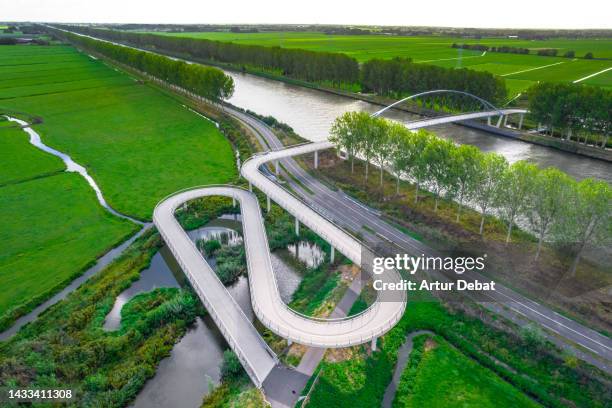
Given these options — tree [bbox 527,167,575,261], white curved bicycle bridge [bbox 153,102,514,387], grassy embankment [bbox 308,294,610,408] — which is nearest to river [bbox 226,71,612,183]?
tree [bbox 527,167,575,261]

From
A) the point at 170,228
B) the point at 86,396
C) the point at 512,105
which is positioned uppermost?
the point at 512,105

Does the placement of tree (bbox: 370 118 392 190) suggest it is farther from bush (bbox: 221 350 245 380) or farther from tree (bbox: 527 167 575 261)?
bush (bbox: 221 350 245 380)

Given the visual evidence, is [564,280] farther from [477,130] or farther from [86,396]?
[477,130]

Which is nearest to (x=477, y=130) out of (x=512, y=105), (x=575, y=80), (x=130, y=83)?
(x=512, y=105)

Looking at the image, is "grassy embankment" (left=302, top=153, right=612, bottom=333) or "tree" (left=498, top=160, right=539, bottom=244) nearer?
"grassy embankment" (left=302, top=153, right=612, bottom=333)

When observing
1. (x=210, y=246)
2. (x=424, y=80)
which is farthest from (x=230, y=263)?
(x=424, y=80)

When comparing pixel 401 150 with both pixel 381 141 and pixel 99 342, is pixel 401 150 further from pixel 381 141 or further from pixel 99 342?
pixel 99 342
